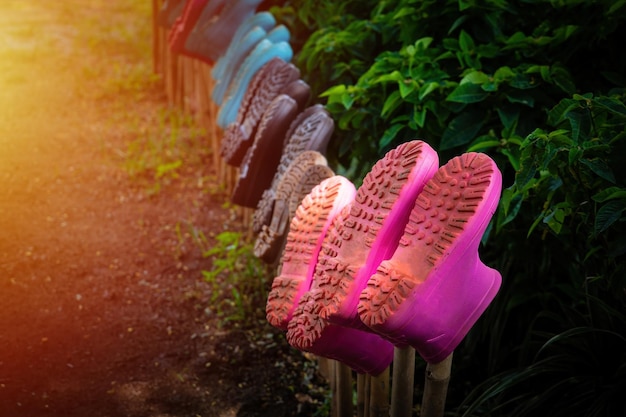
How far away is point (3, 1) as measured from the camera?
8648mm

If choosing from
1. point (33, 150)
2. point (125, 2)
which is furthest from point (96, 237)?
point (125, 2)

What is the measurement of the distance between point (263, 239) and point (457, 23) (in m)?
1.08

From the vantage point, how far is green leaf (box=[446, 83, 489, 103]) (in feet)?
8.04

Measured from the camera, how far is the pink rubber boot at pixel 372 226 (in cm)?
180

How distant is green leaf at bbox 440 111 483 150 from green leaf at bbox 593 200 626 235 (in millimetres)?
664

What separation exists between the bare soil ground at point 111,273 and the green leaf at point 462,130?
1077 mm

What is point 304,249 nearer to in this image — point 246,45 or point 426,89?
point 426,89

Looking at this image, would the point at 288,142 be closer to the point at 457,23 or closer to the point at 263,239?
the point at 263,239

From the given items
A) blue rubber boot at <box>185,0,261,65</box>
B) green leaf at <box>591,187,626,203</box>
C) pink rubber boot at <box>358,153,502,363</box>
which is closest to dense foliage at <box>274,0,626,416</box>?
green leaf at <box>591,187,626,203</box>

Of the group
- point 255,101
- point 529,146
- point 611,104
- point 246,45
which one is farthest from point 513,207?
point 246,45

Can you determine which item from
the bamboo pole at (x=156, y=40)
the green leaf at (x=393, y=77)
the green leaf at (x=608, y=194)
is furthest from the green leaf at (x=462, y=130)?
the bamboo pole at (x=156, y=40)

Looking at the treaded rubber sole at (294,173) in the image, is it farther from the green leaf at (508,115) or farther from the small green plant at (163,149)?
the small green plant at (163,149)

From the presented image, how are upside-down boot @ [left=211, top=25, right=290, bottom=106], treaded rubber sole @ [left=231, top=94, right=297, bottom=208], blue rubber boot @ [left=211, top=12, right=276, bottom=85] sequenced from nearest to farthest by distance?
treaded rubber sole @ [left=231, top=94, right=297, bottom=208], upside-down boot @ [left=211, top=25, right=290, bottom=106], blue rubber boot @ [left=211, top=12, right=276, bottom=85]

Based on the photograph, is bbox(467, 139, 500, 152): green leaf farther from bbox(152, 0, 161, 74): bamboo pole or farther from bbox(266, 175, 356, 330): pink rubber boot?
bbox(152, 0, 161, 74): bamboo pole
